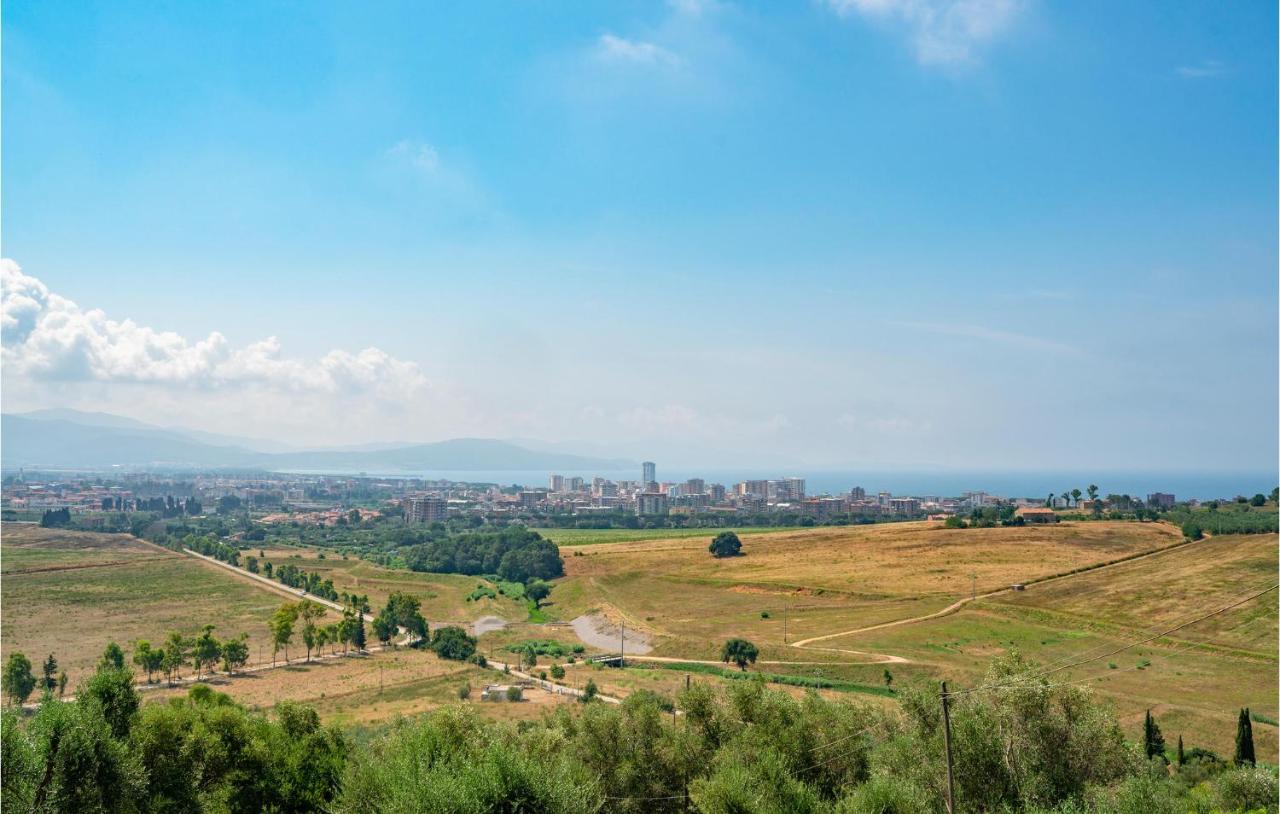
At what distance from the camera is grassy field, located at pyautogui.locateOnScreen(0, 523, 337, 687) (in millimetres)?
68375

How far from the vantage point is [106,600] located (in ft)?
284

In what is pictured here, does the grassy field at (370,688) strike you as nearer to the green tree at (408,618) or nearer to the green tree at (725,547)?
the green tree at (408,618)

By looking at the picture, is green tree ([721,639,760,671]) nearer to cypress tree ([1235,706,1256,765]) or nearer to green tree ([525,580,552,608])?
cypress tree ([1235,706,1256,765])

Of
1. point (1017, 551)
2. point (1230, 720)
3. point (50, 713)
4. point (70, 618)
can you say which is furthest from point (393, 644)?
point (1017, 551)

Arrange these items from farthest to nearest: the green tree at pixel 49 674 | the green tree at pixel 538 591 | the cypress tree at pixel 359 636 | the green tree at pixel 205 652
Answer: the green tree at pixel 538 591, the cypress tree at pixel 359 636, the green tree at pixel 205 652, the green tree at pixel 49 674

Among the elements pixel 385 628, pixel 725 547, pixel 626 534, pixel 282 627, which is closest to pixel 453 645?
pixel 385 628

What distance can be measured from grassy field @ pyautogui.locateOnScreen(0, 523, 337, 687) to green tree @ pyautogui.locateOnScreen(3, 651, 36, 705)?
11.9 ft

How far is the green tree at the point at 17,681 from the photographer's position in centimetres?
5047

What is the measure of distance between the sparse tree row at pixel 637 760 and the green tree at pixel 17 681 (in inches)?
1255

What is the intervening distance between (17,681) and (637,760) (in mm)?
48739

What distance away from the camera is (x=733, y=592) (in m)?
93.2

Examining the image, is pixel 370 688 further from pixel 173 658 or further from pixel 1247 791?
pixel 1247 791

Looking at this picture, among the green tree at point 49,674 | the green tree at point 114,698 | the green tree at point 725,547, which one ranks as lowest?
the green tree at point 49,674

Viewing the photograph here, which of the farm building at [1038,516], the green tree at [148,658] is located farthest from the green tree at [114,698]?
the farm building at [1038,516]
